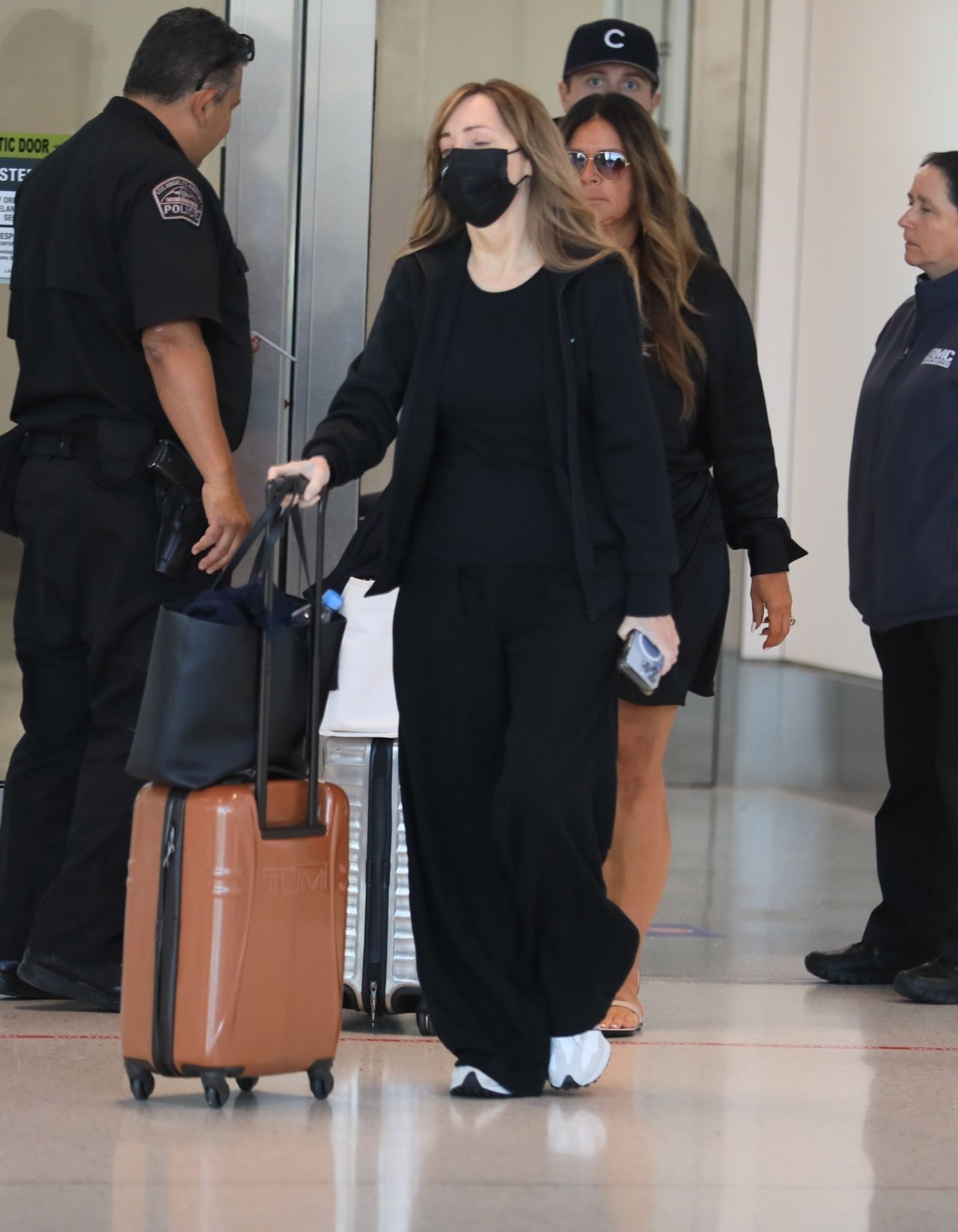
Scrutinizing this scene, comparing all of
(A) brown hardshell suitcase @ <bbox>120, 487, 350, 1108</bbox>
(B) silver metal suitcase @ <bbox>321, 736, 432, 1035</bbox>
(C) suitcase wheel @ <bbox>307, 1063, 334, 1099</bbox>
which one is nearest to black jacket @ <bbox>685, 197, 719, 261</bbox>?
(B) silver metal suitcase @ <bbox>321, 736, 432, 1035</bbox>

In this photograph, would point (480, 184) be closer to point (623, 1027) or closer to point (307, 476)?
point (307, 476)

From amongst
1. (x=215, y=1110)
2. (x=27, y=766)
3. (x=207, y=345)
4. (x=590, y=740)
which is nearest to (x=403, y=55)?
(x=207, y=345)

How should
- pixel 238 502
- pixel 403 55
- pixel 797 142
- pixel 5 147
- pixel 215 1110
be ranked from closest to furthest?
1. pixel 215 1110
2. pixel 238 502
3. pixel 5 147
4. pixel 403 55
5. pixel 797 142

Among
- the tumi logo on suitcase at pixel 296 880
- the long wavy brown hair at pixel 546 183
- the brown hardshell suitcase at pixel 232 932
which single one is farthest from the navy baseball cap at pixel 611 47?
the tumi logo on suitcase at pixel 296 880

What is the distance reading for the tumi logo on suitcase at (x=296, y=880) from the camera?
2715 millimetres

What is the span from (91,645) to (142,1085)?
1.05 meters

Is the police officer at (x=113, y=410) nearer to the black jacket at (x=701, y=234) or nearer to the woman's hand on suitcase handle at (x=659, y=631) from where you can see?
the black jacket at (x=701, y=234)

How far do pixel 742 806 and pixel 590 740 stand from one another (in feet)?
12.8

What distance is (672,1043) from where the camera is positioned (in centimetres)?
339

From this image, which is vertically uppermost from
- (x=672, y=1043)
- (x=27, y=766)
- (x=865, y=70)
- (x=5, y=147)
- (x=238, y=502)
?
(x=865, y=70)

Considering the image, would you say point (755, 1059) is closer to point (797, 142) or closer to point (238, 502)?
point (238, 502)

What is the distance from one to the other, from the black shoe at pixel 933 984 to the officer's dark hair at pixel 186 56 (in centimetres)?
224

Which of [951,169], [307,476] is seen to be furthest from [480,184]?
[951,169]

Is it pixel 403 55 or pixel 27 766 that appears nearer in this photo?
pixel 27 766
